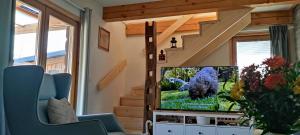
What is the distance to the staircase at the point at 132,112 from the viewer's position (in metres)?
4.28

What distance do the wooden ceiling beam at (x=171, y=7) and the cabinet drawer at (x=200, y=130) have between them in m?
1.71

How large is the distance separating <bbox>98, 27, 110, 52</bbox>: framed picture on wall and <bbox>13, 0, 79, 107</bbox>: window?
18.5 inches

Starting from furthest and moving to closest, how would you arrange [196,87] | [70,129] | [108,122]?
[196,87] → [108,122] → [70,129]

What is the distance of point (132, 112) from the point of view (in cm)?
444

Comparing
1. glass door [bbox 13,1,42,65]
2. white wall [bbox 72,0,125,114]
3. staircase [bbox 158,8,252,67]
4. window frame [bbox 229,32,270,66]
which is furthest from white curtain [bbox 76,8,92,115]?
window frame [bbox 229,32,270,66]

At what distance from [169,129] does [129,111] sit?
119cm

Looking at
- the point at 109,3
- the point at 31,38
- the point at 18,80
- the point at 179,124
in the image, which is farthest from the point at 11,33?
the point at 179,124

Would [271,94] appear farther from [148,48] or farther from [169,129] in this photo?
[148,48]

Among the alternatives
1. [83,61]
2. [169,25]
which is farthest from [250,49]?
[83,61]

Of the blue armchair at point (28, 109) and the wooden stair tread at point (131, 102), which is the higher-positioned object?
the blue armchair at point (28, 109)

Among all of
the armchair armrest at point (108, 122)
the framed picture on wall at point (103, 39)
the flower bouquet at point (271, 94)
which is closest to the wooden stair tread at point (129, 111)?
the framed picture on wall at point (103, 39)

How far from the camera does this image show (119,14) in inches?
165

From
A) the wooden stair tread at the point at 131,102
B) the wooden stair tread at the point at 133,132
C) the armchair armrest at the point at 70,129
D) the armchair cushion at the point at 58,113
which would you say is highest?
the armchair cushion at the point at 58,113

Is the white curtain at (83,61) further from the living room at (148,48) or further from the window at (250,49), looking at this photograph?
the window at (250,49)
